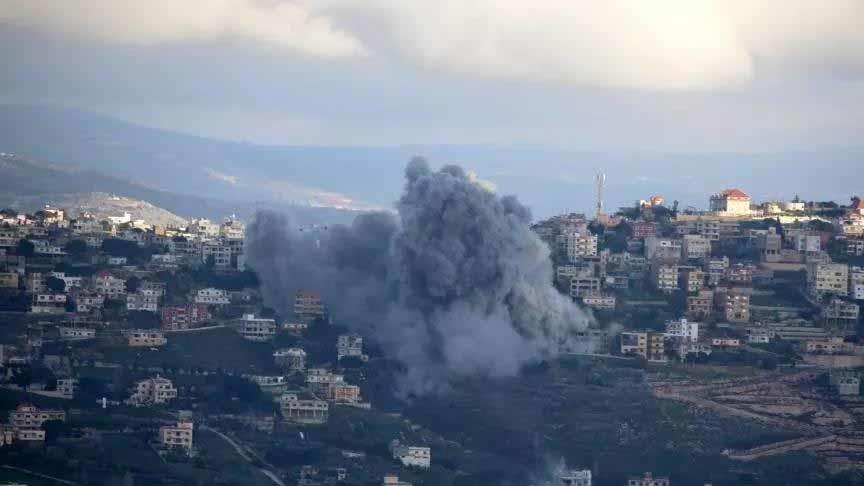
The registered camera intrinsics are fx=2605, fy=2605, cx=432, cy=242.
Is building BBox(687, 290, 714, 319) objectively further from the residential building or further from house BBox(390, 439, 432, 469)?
house BBox(390, 439, 432, 469)

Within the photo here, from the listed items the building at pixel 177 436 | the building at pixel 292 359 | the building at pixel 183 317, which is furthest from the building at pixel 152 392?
the building at pixel 183 317

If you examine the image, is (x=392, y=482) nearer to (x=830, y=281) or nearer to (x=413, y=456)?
(x=413, y=456)

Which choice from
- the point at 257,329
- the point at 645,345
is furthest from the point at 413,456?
the point at 645,345

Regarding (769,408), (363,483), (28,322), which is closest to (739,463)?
(769,408)

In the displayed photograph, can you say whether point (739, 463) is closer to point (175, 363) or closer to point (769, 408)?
point (769, 408)

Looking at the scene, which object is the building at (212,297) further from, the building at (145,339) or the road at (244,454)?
the road at (244,454)

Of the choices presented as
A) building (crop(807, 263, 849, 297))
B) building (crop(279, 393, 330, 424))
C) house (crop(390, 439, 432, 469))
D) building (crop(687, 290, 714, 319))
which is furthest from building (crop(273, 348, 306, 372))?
building (crop(807, 263, 849, 297))
